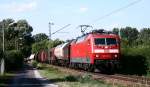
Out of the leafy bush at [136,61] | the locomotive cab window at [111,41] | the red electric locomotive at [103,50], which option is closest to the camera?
the red electric locomotive at [103,50]

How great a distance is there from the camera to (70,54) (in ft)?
176

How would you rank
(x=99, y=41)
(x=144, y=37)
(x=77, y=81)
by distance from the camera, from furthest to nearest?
(x=144, y=37) → (x=99, y=41) → (x=77, y=81)

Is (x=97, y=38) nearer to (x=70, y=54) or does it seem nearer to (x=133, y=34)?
(x=70, y=54)

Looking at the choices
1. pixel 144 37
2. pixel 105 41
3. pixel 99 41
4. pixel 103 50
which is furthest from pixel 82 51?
pixel 144 37

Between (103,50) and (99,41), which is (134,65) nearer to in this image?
(99,41)

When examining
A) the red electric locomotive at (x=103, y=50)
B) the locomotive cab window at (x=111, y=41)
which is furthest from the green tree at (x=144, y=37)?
the locomotive cab window at (x=111, y=41)

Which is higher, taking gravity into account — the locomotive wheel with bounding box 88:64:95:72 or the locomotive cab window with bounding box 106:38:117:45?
the locomotive cab window with bounding box 106:38:117:45

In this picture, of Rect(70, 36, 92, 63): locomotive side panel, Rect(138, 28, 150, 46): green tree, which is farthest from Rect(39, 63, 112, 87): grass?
Rect(138, 28, 150, 46): green tree

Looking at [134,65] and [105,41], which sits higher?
[105,41]

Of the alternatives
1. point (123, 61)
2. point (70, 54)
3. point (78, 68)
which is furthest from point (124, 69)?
point (70, 54)

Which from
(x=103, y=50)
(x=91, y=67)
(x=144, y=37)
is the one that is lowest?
(x=91, y=67)

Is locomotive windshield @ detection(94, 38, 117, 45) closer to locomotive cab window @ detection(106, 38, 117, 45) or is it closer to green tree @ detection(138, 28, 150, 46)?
locomotive cab window @ detection(106, 38, 117, 45)

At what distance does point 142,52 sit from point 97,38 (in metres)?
7.21

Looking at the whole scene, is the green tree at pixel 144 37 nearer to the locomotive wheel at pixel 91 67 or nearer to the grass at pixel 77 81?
the locomotive wheel at pixel 91 67
